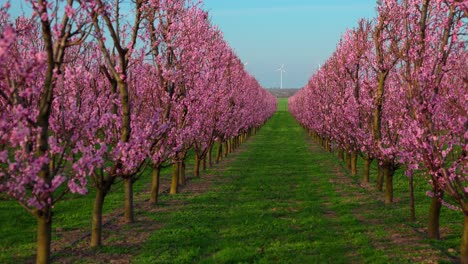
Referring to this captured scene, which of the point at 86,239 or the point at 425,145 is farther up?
the point at 425,145

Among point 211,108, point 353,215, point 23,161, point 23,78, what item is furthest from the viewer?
point 211,108

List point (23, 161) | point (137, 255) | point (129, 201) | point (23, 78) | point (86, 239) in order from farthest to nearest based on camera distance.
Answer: point (129, 201) → point (86, 239) → point (137, 255) → point (23, 161) → point (23, 78)

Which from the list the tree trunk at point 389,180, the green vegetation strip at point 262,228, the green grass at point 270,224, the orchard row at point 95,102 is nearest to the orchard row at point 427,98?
the tree trunk at point 389,180

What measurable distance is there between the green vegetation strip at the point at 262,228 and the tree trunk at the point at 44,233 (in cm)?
251

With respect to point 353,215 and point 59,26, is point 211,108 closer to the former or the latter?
point 353,215

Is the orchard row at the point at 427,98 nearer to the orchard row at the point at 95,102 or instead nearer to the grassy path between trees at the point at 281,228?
the grassy path between trees at the point at 281,228

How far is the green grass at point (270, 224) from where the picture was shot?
12.4m

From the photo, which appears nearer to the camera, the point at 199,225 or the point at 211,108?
the point at 199,225

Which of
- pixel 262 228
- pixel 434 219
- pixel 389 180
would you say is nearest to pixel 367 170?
pixel 389 180

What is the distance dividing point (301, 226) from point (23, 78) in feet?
35.8

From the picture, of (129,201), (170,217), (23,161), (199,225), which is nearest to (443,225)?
(199,225)

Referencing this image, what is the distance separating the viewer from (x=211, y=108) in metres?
25.4

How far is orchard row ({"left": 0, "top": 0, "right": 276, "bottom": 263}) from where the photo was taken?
8.31 meters

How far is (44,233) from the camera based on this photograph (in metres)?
9.88
